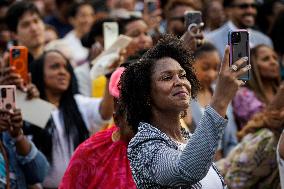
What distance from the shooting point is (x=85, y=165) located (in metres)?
4.81

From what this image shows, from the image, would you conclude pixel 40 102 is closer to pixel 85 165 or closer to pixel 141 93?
pixel 85 165

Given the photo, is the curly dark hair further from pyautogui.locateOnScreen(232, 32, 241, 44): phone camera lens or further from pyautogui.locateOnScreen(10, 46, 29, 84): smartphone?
pyautogui.locateOnScreen(10, 46, 29, 84): smartphone

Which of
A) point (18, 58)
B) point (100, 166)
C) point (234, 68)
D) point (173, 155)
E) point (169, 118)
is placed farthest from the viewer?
→ point (18, 58)

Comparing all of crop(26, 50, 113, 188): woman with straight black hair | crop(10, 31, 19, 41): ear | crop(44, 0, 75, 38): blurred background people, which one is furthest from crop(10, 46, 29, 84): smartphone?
crop(44, 0, 75, 38): blurred background people

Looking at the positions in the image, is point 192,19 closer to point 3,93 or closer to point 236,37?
point 3,93

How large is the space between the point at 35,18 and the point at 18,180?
2.82m

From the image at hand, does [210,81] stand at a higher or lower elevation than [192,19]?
lower

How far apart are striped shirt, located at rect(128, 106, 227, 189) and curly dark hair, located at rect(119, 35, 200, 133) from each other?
0.27ft

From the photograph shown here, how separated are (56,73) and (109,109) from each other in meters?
0.63

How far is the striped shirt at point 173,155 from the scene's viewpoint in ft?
12.0

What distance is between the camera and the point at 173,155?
3775mm

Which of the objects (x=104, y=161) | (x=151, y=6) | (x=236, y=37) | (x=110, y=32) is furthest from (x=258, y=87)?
(x=236, y=37)

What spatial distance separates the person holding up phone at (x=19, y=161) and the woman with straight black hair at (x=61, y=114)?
15.2 inches

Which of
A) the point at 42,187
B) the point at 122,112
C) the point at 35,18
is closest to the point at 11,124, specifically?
the point at 42,187
